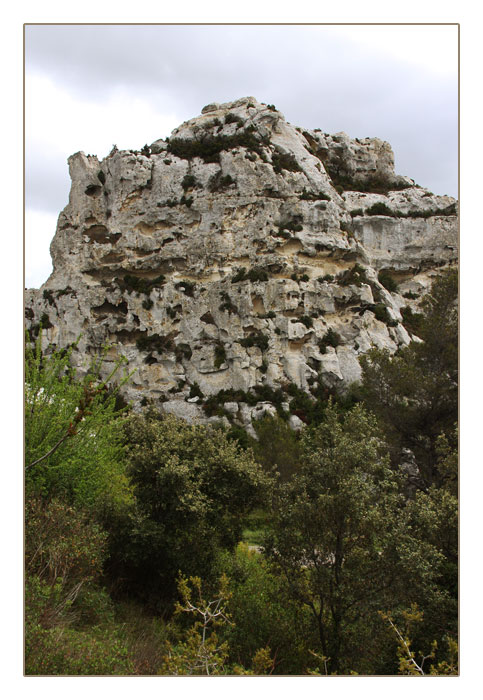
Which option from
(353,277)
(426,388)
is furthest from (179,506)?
(353,277)

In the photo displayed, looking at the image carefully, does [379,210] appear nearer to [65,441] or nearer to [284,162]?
[284,162]

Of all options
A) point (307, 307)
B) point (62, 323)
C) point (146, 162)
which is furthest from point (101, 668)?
point (146, 162)

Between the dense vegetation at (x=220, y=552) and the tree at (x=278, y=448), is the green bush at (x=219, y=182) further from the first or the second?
the dense vegetation at (x=220, y=552)

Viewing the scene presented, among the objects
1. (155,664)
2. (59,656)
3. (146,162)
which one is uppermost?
(146,162)

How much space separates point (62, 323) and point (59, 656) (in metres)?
33.6

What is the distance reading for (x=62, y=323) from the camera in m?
36.9

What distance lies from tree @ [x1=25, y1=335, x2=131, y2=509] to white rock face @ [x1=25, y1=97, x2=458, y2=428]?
67.8ft

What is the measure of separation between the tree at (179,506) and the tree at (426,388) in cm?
545

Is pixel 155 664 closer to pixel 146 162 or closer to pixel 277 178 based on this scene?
pixel 277 178

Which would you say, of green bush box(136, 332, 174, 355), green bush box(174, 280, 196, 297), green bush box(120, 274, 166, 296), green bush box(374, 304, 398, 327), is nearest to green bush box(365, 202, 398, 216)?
green bush box(374, 304, 398, 327)

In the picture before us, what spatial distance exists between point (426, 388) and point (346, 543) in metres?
6.71

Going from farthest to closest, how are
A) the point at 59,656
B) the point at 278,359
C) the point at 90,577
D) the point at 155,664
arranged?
1. the point at 278,359
2. the point at 90,577
3. the point at 155,664
4. the point at 59,656

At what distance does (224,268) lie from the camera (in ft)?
117

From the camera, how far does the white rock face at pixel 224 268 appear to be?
32875 mm
